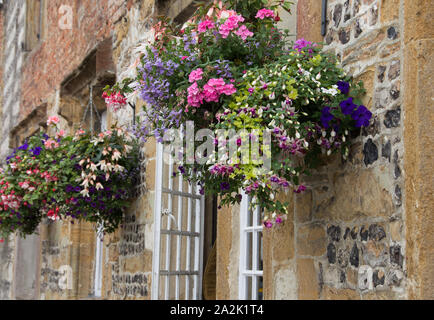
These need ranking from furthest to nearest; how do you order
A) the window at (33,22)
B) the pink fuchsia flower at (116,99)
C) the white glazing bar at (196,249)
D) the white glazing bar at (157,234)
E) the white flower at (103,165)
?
the window at (33,22) < the white glazing bar at (196,249) < the white flower at (103,165) < the white glazing bar at (157,234) < the pink fuchsia flower at (116,99)

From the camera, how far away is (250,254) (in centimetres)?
481

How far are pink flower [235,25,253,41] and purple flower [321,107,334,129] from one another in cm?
65

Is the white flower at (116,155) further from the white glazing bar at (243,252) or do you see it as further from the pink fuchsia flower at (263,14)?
the pink fuchsia flower at (263,14)

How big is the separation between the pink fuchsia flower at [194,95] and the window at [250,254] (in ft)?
4.91

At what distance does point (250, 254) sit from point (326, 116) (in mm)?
1845

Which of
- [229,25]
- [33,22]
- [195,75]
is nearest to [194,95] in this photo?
[195,75]

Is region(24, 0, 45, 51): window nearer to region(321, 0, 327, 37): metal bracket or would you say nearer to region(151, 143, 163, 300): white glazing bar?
region(151, 143, 163, 300): white glazing bar

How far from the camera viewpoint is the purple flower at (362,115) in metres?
3.22

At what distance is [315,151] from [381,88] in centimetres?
49

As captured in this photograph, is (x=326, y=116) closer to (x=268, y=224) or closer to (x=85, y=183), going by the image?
(x=268, y=224)

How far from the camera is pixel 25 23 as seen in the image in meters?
11.0

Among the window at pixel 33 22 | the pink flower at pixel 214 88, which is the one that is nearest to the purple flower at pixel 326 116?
the pink flower at pixel 214 88

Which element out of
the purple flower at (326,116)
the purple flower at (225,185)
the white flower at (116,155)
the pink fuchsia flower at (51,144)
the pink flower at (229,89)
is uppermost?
the pink fuchsia flower at (51,144)

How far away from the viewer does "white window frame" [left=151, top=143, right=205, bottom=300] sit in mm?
5523
